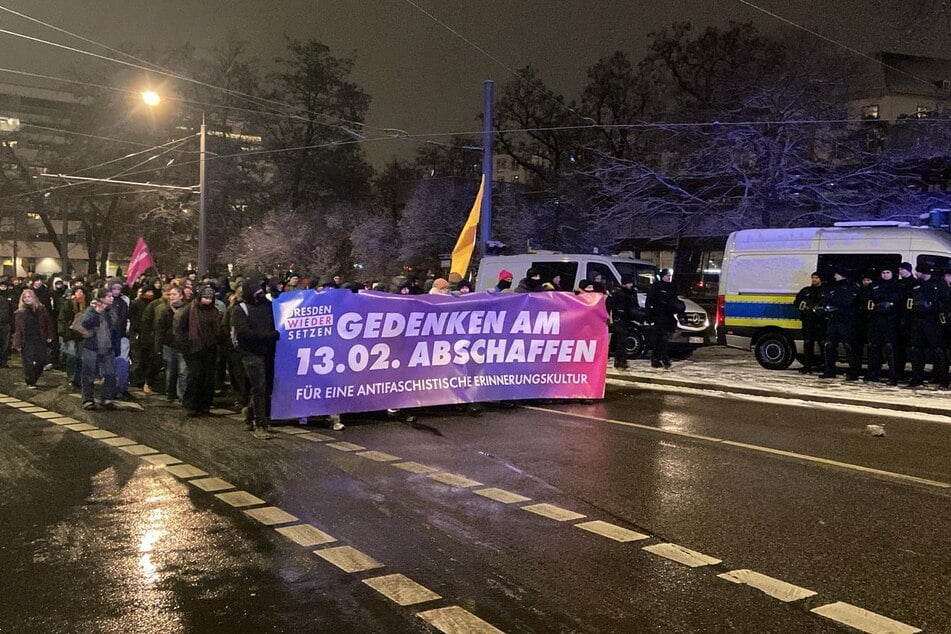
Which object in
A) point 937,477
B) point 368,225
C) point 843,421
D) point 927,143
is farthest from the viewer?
point 368,225

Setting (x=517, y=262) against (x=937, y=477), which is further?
(x=517, y=262)

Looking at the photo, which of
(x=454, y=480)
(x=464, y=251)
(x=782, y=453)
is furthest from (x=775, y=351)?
(x=454, y=480)

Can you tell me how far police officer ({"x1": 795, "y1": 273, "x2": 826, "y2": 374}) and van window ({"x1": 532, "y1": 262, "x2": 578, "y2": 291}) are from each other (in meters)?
4.56

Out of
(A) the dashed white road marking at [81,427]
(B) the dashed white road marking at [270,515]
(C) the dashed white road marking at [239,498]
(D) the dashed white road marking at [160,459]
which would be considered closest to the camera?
(B) the dashed white road marking at [270,515]

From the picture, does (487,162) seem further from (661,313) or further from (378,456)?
(378,456)

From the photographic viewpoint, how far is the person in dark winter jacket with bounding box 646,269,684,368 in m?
15.5

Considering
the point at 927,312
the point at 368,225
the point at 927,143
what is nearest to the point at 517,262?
the point at 927,312

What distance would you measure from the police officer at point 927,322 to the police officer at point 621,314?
470 cm

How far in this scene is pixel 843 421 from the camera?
34.6 ft

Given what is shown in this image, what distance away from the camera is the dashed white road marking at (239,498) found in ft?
21.1

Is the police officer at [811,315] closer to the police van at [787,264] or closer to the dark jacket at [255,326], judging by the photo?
the police van at [787,264]

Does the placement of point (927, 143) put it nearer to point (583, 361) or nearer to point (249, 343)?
point (583, 361)

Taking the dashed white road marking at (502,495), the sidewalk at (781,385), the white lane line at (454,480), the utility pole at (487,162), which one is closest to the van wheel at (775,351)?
the sidewalk at (781,385)

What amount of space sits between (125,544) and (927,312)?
37.8 ft
